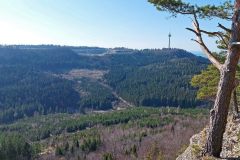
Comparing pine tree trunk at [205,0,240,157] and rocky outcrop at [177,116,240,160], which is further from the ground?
pine tree trunk at [205,0,240,157]

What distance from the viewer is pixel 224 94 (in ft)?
62.6

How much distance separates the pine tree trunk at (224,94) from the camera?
1908 centimetres

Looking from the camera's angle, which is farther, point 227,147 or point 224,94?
point 227,147

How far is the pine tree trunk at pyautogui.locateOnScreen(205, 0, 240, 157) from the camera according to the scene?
62.6 ft

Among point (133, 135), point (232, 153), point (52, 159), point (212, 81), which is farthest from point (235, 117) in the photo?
point (133, 135)

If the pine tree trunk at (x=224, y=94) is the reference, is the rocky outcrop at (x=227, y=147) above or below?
below

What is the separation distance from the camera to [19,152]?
123188 mm

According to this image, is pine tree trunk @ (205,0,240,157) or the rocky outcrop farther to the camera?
the rocky outcrop

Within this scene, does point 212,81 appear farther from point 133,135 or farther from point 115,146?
point 133,135

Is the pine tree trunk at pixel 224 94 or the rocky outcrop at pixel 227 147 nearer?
the pine tree trunk at pixel 224 94

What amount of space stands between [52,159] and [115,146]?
2770 centimetres

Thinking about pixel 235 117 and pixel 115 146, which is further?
pixel 115 146

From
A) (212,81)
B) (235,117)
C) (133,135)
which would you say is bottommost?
(133,135)

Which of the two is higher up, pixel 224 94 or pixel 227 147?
pixel 224 94
